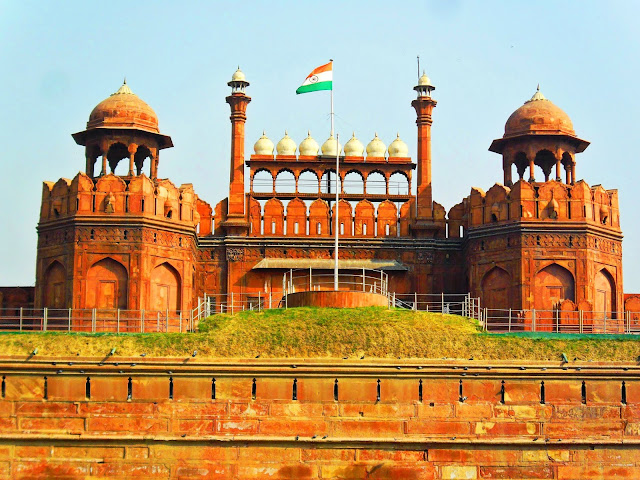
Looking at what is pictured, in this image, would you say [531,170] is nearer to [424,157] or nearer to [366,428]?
[424,157]

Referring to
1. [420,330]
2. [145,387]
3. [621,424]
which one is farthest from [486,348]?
[145,387]

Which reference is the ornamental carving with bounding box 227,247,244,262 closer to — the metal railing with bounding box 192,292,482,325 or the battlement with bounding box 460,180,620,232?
the metal railing with bounding box 192,292,482,325

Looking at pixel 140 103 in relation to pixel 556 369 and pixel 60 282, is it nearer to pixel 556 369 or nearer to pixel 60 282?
pixel 60 282

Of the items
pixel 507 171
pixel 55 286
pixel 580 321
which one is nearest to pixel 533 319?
pixel 580 321

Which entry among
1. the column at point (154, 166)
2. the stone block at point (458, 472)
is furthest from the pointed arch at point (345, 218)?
the stone block at point (458, 472)

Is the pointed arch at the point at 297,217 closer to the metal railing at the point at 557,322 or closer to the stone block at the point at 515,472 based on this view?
the metal railing at the point at 557,322

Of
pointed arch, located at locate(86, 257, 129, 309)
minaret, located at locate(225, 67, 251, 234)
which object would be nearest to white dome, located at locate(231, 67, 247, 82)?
minaret, located at locate(225, 67, 251, 234)

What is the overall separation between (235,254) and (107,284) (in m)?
5.94

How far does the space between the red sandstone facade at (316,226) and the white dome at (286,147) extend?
0.05 meters

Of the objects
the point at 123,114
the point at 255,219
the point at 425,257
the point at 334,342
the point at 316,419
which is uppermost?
the point at 123,114

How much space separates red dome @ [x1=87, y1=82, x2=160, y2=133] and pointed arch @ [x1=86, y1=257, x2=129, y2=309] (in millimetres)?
5353

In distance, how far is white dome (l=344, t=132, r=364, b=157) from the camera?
47.5 meters

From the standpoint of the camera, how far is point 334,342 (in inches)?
1399

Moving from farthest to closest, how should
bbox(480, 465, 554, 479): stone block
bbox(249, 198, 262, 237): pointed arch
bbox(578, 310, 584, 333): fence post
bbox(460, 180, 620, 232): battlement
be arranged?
bbox(249, 198, 262, 237): pointed arch, bbox(460, 180, 620, 232): battlement, bbox(578, 310, 584, 333): fence post, bbox(480, 465, 554, 479): stone block
